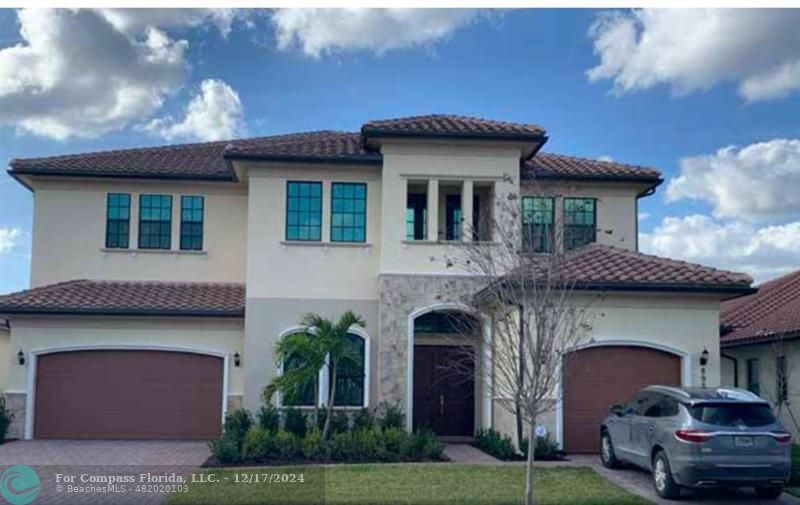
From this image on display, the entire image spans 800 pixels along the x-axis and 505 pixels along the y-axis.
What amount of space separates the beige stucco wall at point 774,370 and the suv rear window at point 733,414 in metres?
8.72

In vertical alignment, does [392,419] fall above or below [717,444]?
below

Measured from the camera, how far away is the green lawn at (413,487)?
12.2m

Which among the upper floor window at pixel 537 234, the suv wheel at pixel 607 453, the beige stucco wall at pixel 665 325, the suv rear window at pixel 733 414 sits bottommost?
the suv wheel at pixel 607 453

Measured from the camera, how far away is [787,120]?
19141mm

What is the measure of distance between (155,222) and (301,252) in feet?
16.5

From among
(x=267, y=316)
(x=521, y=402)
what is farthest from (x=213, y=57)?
(x=521, y=402)

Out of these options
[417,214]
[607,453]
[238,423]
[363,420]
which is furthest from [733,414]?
[238,423]

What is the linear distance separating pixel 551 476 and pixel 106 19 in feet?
40.0

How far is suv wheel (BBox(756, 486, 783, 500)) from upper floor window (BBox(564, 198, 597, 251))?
8.08 m

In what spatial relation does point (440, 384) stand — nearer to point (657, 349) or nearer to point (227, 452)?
point (657, 349)

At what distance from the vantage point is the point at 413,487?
1312 centimetres

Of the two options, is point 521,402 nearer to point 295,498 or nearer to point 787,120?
point 295,498

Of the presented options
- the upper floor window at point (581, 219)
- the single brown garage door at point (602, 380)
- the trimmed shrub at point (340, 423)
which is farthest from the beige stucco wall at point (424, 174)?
the single brown garage door at point (602, 380)

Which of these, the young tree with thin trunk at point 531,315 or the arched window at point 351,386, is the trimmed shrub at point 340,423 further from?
the young tree with thin trunk at point 531,315
